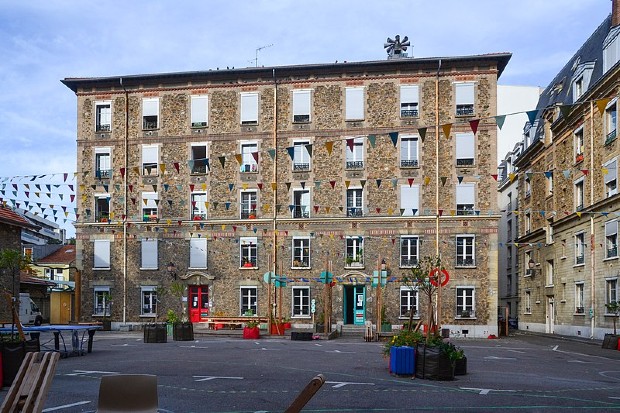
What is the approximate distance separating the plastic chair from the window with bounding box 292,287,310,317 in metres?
28.4

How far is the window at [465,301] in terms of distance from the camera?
1340 inches

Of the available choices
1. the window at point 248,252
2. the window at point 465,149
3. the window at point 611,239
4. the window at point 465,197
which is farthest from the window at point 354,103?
the window at point 611,239

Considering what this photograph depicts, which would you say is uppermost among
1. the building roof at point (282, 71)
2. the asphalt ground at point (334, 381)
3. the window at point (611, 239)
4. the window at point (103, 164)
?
the building roof at point (282, 71)

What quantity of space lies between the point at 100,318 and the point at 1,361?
2428cm

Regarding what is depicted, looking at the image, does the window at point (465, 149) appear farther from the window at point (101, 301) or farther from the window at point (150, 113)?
the window at point (101, 301)

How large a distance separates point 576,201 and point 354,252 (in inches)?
467

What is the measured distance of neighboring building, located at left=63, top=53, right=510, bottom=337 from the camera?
3447cm

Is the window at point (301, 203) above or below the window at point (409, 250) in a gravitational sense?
above

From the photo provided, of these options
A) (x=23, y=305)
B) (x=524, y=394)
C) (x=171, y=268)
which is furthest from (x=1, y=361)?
(x=23, y=305)

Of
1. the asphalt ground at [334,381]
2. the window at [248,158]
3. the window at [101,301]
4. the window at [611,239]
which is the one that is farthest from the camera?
the window at [101,301]

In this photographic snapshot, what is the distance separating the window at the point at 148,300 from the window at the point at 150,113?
8.74 metres

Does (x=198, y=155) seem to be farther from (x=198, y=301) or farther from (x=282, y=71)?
(x=198, y=301)

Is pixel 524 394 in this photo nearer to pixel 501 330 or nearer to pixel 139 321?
pixel 501 330

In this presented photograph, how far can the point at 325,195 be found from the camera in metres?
35.7
